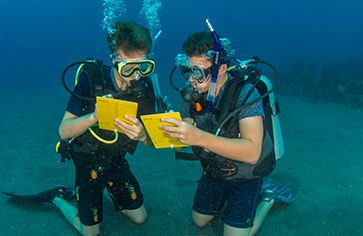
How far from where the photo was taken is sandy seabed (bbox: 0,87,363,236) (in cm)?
516

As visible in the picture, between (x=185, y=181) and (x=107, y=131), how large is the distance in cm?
287

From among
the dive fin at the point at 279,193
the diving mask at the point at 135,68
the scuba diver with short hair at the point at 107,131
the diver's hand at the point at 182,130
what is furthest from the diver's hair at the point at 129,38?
the dive fin at the point at 279,193

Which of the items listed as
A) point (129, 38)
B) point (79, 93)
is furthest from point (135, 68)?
point (79, 93)

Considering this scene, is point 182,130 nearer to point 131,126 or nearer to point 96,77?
point 131,126

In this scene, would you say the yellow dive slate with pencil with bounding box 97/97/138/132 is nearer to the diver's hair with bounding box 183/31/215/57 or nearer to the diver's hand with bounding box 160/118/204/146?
the diver's hand with bounding box 160/118/204/146

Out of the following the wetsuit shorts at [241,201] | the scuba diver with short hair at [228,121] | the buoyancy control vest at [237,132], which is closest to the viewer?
the scuba diver with short hair at [228,121]

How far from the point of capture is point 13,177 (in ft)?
23.1

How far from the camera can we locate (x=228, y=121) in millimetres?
3793

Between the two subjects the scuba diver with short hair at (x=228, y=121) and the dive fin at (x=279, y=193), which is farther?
the dive fin at (x=279, y=193)

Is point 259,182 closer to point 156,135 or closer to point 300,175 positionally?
point 156,135

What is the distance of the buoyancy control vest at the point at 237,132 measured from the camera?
11.9 feet

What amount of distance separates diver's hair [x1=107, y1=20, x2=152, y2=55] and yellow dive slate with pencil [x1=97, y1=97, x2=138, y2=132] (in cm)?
92

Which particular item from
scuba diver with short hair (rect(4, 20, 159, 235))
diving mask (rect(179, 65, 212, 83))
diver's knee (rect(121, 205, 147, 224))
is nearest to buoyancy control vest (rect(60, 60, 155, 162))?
scuba diver with short hair (rect(4, 20, 159, 235))

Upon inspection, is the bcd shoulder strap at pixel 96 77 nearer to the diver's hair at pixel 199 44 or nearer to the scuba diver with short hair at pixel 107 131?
the scuba diver with short hair at pixel 107 131
